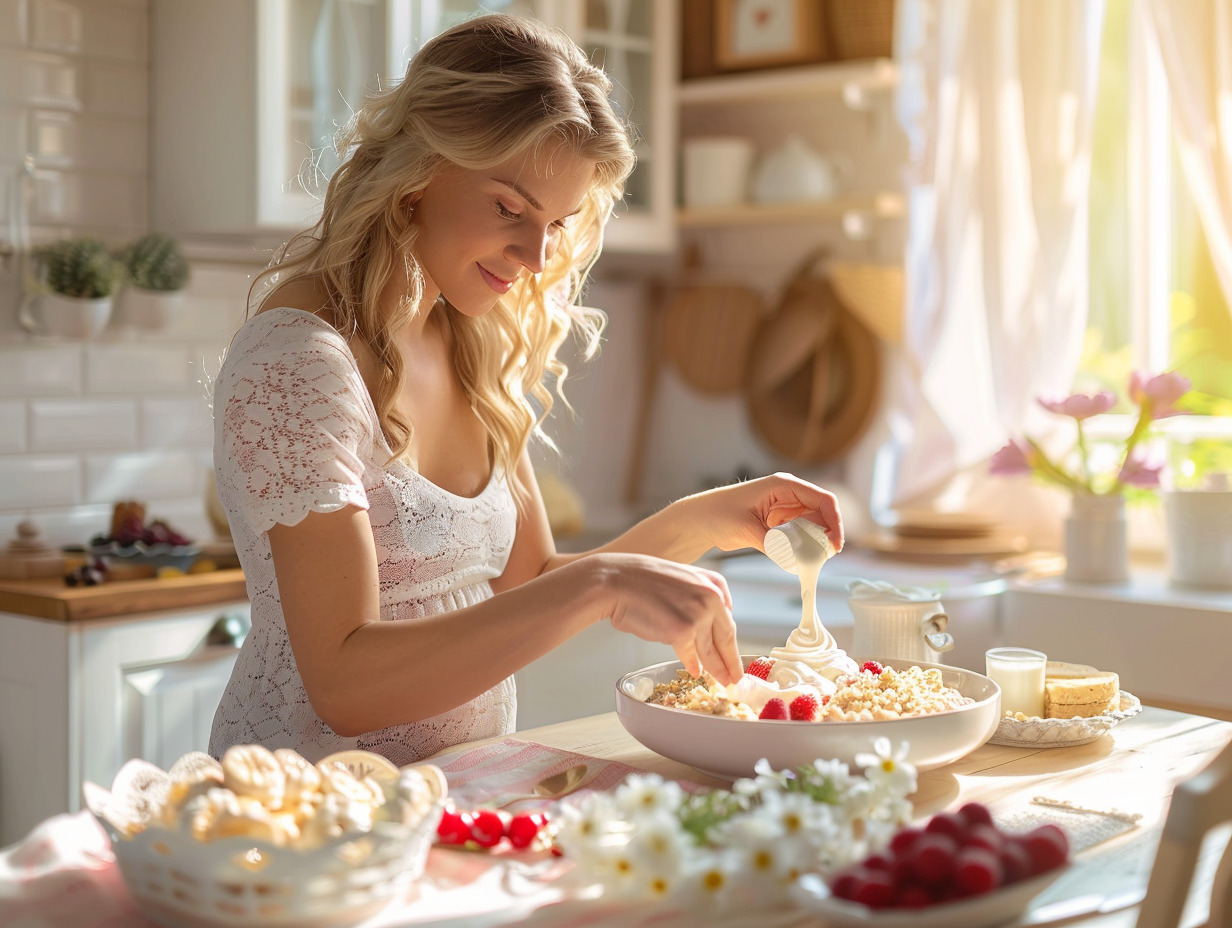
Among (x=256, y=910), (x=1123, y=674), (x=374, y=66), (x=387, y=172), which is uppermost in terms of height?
(x=374, y=66)

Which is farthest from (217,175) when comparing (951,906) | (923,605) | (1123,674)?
(951,906)

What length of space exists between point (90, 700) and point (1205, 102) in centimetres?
246

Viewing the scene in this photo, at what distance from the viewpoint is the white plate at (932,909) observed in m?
0.86

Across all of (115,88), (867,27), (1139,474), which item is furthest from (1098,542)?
(115,88)

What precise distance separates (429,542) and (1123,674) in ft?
4.82

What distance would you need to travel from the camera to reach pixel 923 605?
5.28 ft

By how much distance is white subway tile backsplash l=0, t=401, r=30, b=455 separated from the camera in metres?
2.61

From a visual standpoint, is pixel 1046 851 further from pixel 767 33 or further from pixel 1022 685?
pixel 767 33

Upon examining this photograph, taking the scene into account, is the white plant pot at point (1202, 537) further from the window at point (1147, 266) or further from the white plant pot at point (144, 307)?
the white plant pot at point (144, 307)

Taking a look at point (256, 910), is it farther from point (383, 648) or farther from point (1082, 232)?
point (1082, 232)

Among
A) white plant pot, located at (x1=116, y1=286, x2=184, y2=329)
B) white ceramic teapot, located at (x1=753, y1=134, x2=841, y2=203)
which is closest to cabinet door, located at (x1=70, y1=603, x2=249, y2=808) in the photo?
white plant pot, located at (x1=116, y1=286, x2=184, y2=329)

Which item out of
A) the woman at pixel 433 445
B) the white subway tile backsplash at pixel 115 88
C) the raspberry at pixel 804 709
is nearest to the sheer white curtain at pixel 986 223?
the woman at pixel 433 445

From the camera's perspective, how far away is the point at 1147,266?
304 centimetres

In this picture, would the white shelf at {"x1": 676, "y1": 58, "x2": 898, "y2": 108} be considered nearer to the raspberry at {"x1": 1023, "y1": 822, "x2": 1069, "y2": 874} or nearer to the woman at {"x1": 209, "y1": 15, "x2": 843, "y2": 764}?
the woman at {"x1": 209, "y1": 15, "x2": 843, "y2": 764}
